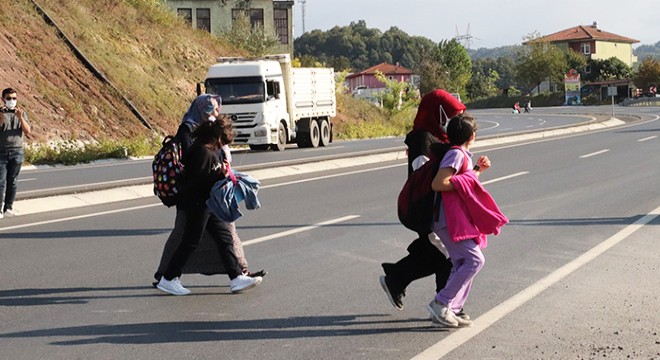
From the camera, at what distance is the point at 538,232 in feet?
39.0

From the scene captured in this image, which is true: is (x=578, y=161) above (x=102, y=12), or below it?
below

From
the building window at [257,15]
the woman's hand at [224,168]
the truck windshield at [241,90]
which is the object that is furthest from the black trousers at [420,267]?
the building window at [257,15]

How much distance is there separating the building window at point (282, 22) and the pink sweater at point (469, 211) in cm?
7644

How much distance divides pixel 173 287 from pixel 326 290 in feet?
4.12

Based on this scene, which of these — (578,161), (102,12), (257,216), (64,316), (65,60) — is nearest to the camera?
(64,316)

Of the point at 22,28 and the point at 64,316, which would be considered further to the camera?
the point at 22,28

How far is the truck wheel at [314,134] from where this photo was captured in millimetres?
37581

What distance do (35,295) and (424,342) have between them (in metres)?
3.51

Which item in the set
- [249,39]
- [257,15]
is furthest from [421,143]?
[257,15]

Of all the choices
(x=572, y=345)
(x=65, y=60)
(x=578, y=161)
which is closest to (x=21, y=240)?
(x=572, y=345)

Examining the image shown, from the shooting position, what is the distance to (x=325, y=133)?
39375 mm

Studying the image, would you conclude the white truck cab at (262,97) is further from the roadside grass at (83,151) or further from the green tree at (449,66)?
the green tree at (449,66)

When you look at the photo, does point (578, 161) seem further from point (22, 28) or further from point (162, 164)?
point (22, 28)

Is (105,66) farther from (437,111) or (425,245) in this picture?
(425,245)
